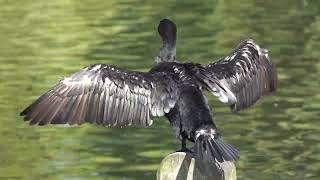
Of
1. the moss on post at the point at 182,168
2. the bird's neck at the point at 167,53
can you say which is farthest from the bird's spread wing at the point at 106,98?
the moss on post at the point at 182,168

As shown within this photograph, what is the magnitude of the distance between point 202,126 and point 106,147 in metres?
8.39

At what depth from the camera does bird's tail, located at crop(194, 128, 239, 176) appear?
620 cm

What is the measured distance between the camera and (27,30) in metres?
29.2

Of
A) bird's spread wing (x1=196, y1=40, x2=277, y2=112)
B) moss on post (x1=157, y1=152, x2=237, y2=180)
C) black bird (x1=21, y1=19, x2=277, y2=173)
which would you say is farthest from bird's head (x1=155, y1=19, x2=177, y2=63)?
moss on post (x1=157, y1=152, x2=237, y2=180)

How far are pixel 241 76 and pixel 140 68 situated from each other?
1368 cm

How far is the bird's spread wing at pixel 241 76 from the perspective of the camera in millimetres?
7254

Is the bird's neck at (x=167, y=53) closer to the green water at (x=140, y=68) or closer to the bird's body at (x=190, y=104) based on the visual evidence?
the bird's body at (x=190, y=104)

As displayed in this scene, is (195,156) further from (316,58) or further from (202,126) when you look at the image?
(316,58)

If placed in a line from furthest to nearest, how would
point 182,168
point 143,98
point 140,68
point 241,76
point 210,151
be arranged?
point 140,68
point 241,76
point 143,98
point 210,151
point 182,168

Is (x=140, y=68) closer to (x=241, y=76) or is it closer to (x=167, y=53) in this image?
(x=167, y=53)

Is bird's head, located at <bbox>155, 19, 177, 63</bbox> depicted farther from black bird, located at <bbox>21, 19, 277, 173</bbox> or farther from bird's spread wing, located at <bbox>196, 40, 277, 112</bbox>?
bird's spread wing, located at <bbox>196, 40, 277, 112</bbox>

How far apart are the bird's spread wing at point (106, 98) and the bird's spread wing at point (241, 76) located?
1.15 ft

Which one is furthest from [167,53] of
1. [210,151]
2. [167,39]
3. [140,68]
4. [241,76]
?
[140,68]

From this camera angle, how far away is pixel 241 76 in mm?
7715
